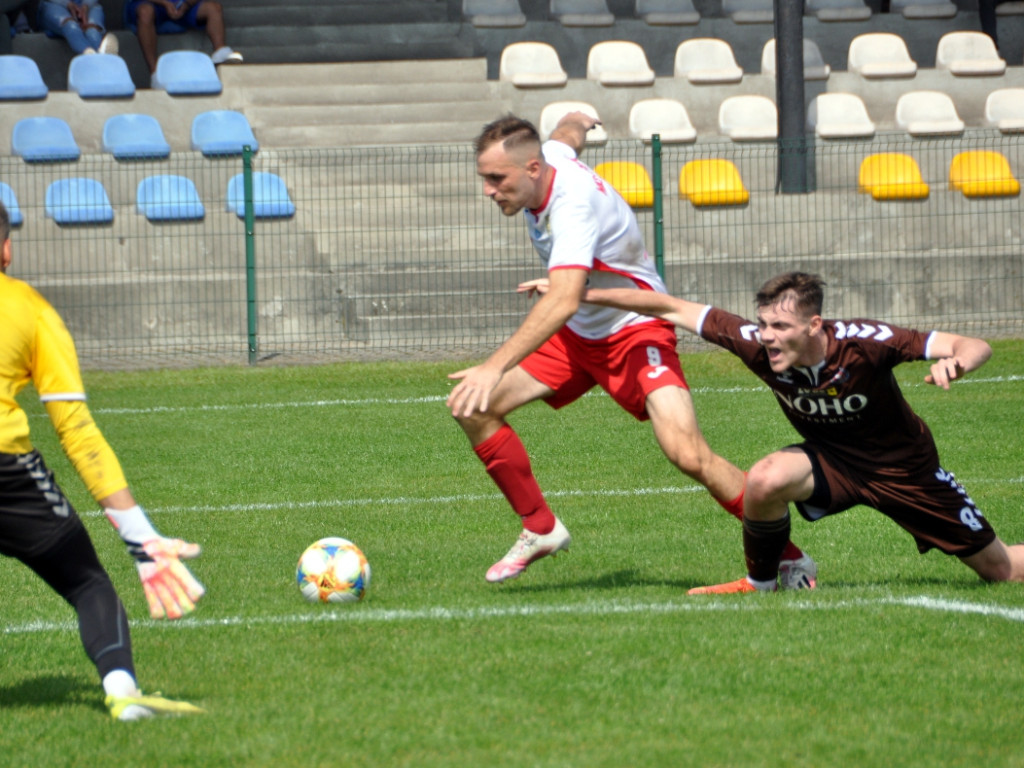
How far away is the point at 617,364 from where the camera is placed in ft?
20.2

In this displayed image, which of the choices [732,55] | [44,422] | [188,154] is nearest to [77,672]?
[44,422]

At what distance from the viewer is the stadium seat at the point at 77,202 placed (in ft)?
52.2

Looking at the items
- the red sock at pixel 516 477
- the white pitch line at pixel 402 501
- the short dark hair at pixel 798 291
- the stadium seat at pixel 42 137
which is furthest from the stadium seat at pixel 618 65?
the short dark hair at pixel 798 291

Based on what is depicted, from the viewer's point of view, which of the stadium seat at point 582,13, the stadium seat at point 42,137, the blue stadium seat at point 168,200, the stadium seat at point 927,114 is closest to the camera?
the blue stadium seat at point 168,200

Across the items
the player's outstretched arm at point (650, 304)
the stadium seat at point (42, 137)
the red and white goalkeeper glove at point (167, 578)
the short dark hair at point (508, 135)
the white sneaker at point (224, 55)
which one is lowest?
the red and white goalkeeper glove at point (167, 578)

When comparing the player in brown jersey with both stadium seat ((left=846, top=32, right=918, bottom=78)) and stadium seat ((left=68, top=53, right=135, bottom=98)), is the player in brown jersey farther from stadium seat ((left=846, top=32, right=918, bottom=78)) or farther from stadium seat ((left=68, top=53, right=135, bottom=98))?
stadium seat ((left=846, top=32, right=918, bottom=78))

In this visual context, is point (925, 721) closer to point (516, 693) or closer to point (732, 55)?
point (516, 693)

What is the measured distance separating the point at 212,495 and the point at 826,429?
4320 millimetres

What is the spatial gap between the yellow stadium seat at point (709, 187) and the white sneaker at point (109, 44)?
8.86 m

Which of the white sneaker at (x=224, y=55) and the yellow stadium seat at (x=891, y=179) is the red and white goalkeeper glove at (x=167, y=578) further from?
the white sneaker at (x=224, y=55)

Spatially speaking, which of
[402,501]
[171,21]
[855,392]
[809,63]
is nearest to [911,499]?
[855,392]

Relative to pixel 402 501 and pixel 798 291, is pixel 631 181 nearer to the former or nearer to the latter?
pixel 402 501

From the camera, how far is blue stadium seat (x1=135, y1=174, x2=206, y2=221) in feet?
52.6

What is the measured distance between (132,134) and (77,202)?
1990mm
